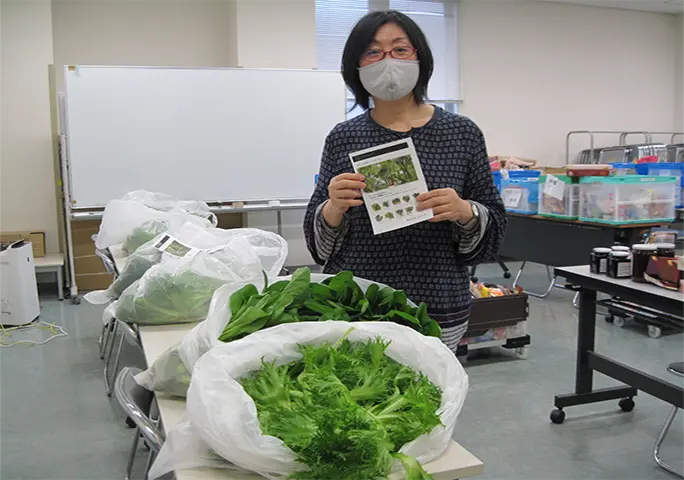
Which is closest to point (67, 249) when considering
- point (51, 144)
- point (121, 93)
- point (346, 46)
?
point (51, 144)

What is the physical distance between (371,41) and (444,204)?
1.42 ft

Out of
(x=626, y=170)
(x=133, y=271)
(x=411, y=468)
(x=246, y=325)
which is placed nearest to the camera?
(x=411, y=468)

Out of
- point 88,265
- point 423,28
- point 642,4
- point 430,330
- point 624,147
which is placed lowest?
point 88,265

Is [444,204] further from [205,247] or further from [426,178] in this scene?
[205,247]

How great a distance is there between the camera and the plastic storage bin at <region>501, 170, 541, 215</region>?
5004 millimetres

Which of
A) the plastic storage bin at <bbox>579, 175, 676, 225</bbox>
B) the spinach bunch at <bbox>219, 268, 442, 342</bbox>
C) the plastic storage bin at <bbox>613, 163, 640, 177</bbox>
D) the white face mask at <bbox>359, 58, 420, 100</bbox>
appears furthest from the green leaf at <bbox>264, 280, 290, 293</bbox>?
the plastic storage bin at <bbox>613, 163, 640, 177</bbox>

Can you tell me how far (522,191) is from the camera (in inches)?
202

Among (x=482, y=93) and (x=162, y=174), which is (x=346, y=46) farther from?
(x=482, y=93)

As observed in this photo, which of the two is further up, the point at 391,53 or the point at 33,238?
the point at 391,53

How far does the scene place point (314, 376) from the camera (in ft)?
3.41

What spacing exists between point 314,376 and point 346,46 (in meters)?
0.85

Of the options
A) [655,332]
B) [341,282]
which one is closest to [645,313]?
[655,332]

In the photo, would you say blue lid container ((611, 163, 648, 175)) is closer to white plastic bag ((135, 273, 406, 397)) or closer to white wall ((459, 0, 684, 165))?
white wall ((459, 0, 684, 165))

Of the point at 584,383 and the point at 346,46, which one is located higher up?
the point at 346,46
